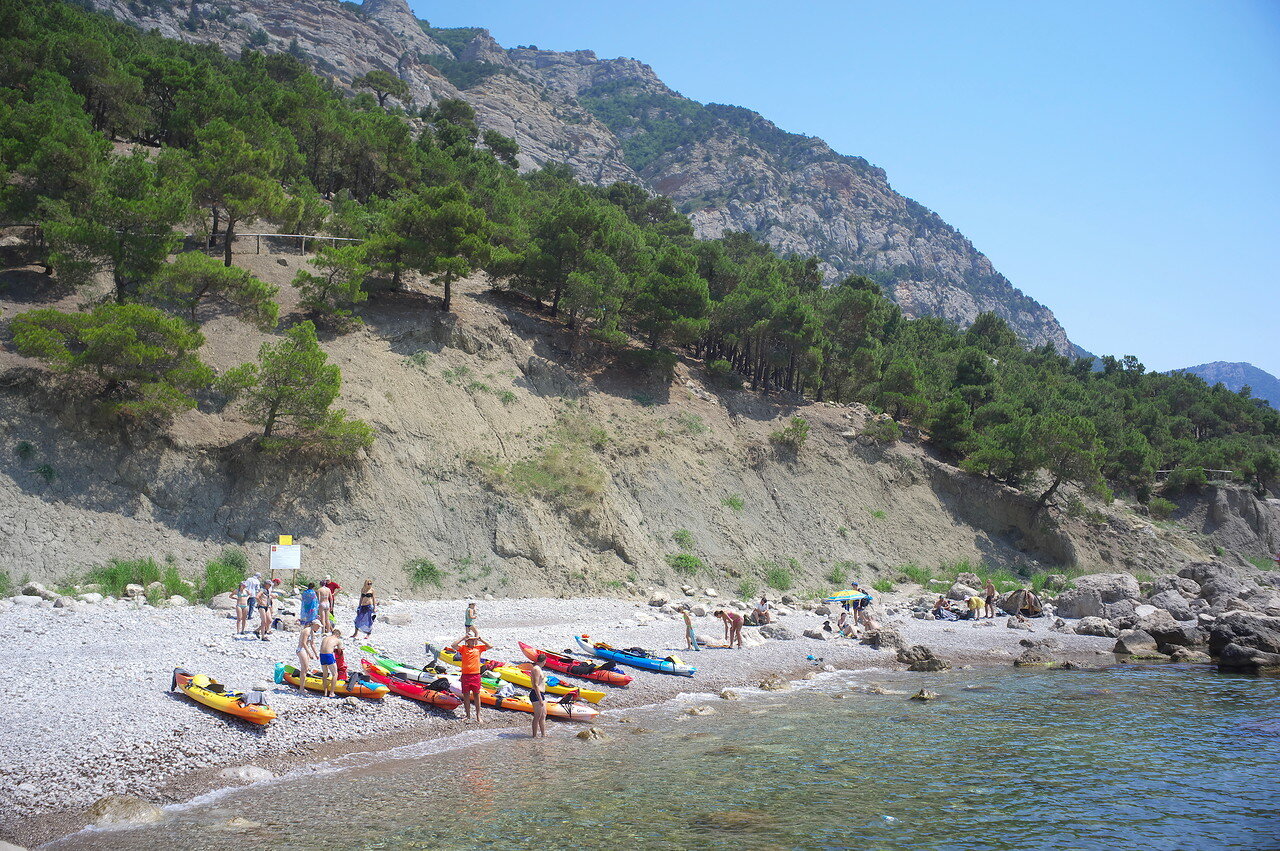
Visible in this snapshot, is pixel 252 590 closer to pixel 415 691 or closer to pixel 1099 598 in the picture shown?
pixel 415 691

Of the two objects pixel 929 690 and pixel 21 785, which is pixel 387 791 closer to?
pixel 21 785

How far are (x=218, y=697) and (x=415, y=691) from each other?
4040 mm

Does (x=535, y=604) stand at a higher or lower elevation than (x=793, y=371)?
lower

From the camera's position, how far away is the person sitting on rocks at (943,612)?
33906 millimetres

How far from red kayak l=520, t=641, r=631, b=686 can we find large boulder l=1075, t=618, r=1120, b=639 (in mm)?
22348

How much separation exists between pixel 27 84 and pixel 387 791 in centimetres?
4912

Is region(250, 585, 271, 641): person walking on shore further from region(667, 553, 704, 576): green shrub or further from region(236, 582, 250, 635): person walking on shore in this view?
region(667, 553, 704, 576): green shrub

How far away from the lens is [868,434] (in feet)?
154

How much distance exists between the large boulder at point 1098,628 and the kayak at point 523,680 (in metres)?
23.5

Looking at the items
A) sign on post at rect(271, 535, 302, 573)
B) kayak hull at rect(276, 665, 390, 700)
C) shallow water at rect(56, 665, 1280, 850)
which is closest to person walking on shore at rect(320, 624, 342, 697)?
kayak hull at rect(276, 665, 390, 700)

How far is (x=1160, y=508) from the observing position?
190 ft

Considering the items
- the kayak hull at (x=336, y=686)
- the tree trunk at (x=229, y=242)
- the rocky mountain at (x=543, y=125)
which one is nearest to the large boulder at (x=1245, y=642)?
the kayak hull at (x=336, y=686)

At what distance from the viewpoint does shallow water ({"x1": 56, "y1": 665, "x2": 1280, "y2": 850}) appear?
10805 mm

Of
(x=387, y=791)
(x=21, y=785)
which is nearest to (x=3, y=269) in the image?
(x=21, y=785)
